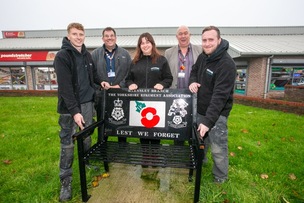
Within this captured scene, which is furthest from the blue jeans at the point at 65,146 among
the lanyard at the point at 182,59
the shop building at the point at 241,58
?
the shop building at the point at 241,58

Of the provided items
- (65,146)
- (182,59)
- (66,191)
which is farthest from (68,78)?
(182,59)

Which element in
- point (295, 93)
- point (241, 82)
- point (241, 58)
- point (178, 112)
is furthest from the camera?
point (241, 82)

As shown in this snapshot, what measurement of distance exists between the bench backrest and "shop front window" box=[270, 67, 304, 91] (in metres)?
13.6

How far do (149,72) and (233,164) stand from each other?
7.02ft

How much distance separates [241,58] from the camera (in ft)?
44.4

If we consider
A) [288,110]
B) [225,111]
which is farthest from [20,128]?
[288,110]

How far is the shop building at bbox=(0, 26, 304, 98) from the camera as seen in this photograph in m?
12.6

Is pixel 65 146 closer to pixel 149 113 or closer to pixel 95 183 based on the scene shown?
pixel 95 183

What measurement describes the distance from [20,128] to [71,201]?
3.81 metres

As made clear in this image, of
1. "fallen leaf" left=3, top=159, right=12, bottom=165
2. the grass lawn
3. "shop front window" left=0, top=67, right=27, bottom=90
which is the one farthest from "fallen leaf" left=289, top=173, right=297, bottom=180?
"shop front window" left=0, top=67, right=27, bottom=90

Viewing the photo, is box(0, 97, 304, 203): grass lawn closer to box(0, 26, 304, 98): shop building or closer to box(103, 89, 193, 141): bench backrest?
box(103, 89, 193, 141): bench backrest

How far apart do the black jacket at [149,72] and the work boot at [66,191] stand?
5.25 ft

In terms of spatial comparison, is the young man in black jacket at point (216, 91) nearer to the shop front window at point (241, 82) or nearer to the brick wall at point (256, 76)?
the brick wall at point (256, 76)

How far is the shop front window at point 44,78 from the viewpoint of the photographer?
16391 millimetres
